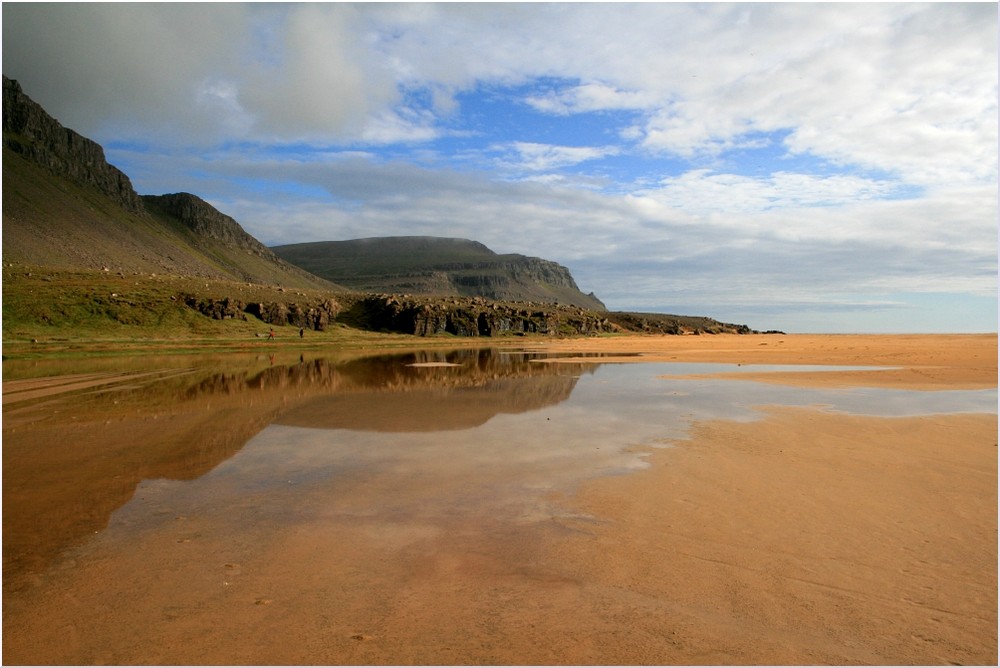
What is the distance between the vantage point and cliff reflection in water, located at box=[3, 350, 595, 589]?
711 cm

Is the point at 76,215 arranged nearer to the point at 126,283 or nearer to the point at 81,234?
the point at 81,234

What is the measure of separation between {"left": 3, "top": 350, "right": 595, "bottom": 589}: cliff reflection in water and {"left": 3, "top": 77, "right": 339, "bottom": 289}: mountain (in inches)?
3795

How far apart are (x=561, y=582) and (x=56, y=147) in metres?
213

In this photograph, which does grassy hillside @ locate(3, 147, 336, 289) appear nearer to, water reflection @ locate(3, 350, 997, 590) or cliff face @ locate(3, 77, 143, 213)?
cliff face @ locate(3, 77, 143, 213)

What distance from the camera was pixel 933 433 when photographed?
11.5 metres

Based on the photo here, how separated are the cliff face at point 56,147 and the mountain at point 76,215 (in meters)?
0.22

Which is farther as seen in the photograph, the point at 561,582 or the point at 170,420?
the point at 170,420

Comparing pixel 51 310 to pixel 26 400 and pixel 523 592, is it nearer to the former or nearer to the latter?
pixel 26 400

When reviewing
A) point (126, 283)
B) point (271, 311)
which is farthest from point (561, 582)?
point (126, 283)

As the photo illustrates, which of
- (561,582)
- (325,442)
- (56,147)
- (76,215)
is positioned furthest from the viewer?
(56,147)

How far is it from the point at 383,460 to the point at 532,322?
86081mm

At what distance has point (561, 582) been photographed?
5.16 metres

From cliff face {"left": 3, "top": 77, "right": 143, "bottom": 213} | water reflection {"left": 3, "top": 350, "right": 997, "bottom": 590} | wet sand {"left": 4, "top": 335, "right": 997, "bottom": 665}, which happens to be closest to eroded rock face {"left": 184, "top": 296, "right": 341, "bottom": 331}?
water reflection {"left": 3, "top": 350, "right": 997, "bottom": 590}

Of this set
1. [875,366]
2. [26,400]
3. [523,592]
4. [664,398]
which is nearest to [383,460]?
[523,592]
